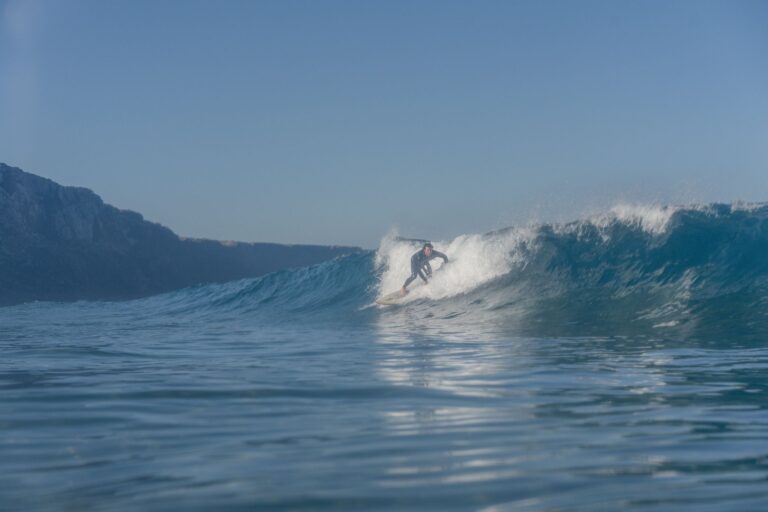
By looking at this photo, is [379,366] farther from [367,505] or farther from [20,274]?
[20,274]

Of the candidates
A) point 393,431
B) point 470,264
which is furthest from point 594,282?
point 393,431

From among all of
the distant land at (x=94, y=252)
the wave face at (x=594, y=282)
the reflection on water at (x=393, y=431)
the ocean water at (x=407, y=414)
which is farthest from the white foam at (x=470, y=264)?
the distant land at (x=94, y=252)

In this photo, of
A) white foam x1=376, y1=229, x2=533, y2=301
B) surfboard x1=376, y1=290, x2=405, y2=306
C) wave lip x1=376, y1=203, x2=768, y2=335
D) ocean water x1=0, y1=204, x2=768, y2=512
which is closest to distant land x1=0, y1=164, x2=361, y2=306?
white foam x1=376, y1=229, x2=533, y2=301

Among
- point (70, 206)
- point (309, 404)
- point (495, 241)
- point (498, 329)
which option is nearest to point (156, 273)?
point (70, 206)

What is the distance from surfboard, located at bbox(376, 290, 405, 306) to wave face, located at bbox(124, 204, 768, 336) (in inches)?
9.4

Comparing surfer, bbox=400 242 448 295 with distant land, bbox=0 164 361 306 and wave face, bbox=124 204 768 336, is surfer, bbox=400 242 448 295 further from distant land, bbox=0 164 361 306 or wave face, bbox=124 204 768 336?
distant land, bbox=0 164 361 306

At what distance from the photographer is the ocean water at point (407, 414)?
326 cm

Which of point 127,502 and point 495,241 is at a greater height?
point 495,241

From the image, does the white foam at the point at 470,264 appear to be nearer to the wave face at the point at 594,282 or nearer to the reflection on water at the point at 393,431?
the wave face at the point at 594,282

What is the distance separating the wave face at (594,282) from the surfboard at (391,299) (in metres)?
0.24

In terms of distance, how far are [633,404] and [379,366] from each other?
275 centimetres

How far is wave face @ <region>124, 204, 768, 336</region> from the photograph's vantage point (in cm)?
1219

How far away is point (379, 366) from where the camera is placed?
7406 mm

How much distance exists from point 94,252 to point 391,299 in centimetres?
5999
